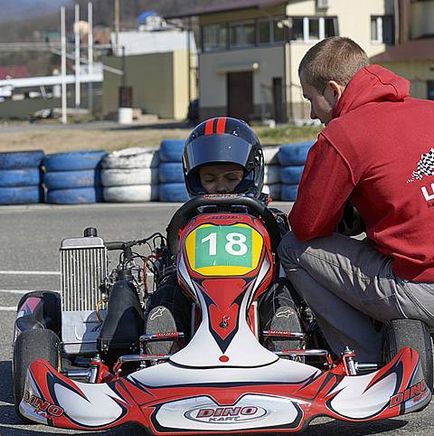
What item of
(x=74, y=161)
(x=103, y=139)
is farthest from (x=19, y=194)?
(x=103, y=139)

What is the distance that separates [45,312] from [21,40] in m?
102

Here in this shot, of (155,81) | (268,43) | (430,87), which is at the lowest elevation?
(430,87)

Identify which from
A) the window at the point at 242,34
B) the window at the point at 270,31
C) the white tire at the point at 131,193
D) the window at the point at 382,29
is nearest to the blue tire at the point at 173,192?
the white tire at the point at 131,193

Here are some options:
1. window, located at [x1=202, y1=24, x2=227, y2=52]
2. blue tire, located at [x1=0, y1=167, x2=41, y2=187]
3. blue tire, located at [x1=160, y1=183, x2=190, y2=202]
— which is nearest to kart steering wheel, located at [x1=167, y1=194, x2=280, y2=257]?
blue tire, located at [x1=160, y1=183, x2=190, y2=202]

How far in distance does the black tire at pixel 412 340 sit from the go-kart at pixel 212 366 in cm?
8

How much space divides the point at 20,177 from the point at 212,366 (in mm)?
12051

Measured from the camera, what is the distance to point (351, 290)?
5.03 m

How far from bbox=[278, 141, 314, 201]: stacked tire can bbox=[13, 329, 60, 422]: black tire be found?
10029 millimetres

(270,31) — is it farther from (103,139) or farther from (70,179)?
(70,179)

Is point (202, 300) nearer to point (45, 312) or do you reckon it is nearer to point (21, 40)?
point (45, 312)

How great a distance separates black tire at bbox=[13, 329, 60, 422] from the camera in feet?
16.5

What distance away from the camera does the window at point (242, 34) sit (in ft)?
166

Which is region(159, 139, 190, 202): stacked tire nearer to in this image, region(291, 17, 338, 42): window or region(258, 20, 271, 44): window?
region(291, 17, 338, 42): window

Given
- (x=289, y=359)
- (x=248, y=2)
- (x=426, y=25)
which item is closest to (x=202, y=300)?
(x=289, y=359)
